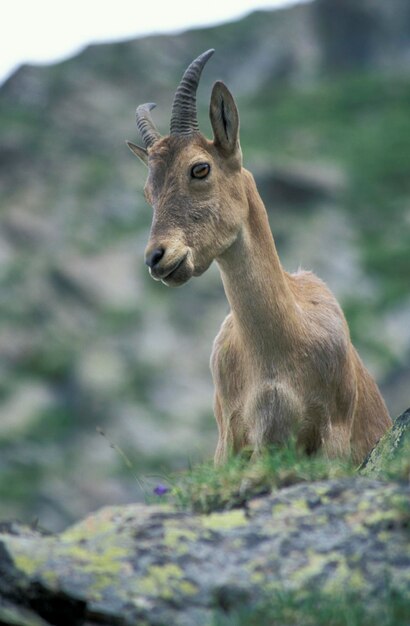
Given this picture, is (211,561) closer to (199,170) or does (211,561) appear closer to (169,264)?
(169,264)

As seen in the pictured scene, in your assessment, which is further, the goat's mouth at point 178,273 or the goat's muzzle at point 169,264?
the goat's mouth at point 178,273

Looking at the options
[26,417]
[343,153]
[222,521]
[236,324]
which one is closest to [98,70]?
[343,153]

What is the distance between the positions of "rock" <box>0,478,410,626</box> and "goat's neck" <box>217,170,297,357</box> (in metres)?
3.73

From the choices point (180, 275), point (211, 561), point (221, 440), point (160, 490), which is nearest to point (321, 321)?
point (221, 440)

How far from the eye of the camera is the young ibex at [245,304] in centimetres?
1085

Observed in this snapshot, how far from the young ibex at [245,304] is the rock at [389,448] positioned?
153 cm

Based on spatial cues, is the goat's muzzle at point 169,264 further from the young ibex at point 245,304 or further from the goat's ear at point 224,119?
the goat's ear at point 224,119

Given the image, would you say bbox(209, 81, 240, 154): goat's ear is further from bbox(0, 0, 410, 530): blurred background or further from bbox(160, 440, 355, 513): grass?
bbox(0, 0, 410, 530): blurred background

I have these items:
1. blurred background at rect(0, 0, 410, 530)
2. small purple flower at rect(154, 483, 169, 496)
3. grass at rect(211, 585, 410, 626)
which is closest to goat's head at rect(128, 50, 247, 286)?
small purple flower at rect(154, 483, 169, 496)

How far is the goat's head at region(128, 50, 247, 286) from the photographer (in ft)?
34.7

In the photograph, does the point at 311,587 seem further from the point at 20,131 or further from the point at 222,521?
the point at 20,131

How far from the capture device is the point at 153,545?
7.03 metres

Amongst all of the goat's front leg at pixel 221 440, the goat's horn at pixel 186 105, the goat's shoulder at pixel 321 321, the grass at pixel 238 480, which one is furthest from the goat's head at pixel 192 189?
the grass at pixel 238 480

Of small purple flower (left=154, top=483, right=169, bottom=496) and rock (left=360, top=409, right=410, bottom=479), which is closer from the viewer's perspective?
small purple flower (left=154, top=483, right=169, bottom=496)
